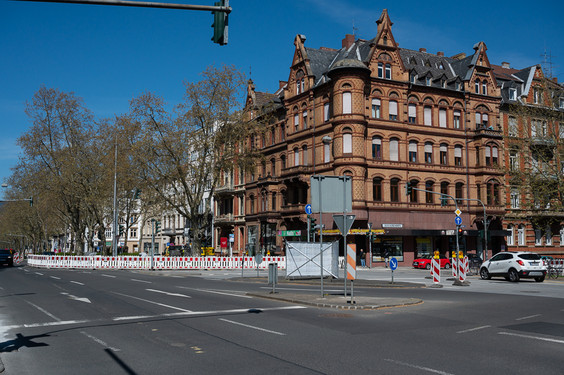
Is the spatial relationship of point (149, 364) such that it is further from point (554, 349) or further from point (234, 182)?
point (234, 182)

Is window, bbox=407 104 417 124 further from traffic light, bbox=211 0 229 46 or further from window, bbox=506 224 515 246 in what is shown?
traffic light, bbox=211 0 229 46

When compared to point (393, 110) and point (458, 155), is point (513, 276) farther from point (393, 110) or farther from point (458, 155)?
point (458, 155)

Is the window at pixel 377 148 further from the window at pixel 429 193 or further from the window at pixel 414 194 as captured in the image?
the window at pixel 429 193

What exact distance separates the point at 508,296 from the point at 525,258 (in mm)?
9562

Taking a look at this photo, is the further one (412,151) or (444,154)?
(444,154)

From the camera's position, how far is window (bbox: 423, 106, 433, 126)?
168 ft

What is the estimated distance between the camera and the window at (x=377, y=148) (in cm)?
4854

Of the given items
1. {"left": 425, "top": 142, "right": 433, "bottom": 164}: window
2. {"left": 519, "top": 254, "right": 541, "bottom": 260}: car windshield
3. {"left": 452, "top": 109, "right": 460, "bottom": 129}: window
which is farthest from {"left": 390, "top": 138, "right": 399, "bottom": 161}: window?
{"left": 519, "top": 254, "right": 541, "bottom": 260}: car windshield

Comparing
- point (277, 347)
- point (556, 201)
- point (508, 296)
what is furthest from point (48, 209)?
point (277, 347)

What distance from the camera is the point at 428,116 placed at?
5150cm

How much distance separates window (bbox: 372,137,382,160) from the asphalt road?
3284cm

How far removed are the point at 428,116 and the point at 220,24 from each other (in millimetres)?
44742

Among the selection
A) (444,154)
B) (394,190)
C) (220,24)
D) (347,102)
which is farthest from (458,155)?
(220,24)

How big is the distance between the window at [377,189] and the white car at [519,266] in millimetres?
19637
